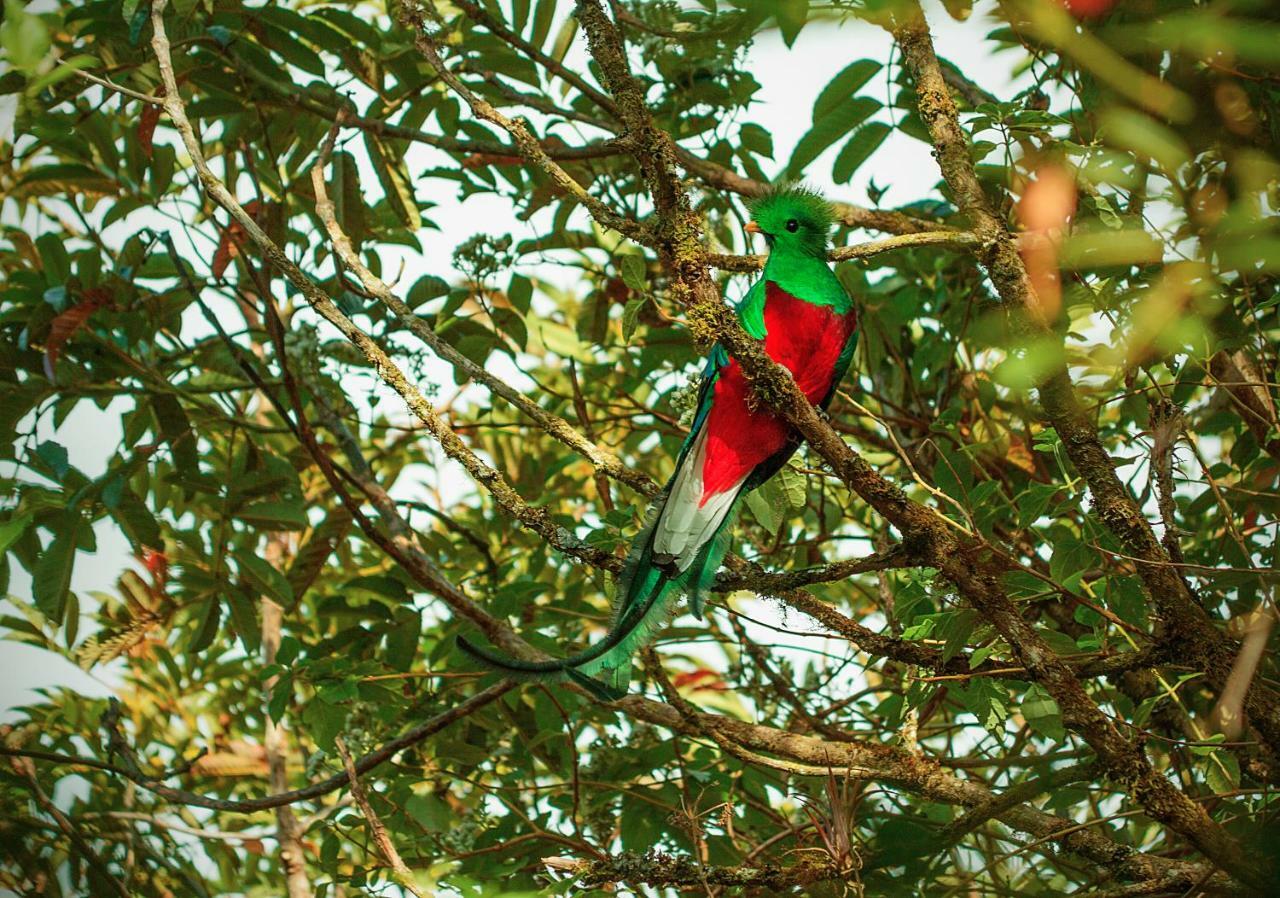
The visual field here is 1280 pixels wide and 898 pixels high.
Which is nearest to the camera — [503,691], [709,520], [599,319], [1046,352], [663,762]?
[1046,352]

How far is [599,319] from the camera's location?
3.61 metres

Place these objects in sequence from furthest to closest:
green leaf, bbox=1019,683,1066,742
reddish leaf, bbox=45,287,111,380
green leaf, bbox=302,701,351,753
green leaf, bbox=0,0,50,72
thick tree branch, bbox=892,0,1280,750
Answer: reddish leaf, bbox=45,287,111,380, green leaf, bbox=302,701,351,753, green leaf, bbox=1019,683,1066,742, thick tree branch, bbox=892,0,1280,750, green leaf, bbox=0,0,50,72

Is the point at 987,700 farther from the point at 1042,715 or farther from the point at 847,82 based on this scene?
the point at 847,82

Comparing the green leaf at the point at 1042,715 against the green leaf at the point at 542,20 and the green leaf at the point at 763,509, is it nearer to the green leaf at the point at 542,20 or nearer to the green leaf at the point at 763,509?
the green leaf at the point at 763,509

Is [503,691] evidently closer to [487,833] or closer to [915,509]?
[487,833]

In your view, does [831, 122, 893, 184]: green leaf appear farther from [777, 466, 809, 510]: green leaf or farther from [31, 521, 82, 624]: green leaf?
[31, 521, 82, 624]: green leaf

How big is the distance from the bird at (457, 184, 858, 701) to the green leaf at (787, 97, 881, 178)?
70 millimetres

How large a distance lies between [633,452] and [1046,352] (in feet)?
9.30

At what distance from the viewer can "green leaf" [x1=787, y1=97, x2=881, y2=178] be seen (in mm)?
2820

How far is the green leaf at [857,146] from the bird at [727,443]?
0.10 m

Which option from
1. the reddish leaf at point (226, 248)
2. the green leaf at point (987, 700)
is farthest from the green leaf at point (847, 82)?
the reddish leaf at point (226, 248)

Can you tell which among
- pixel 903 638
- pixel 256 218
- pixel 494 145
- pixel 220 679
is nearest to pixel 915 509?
pixel 903 638

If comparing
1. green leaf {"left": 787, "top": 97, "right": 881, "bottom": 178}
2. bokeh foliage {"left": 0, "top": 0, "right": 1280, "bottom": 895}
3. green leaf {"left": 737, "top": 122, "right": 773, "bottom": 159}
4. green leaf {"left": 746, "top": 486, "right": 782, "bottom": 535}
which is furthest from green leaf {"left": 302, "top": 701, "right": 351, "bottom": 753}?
green leaf {"left": 737, "top": 122, "right": 773, "bottom": 159}

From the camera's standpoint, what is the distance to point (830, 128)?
9.32ft
